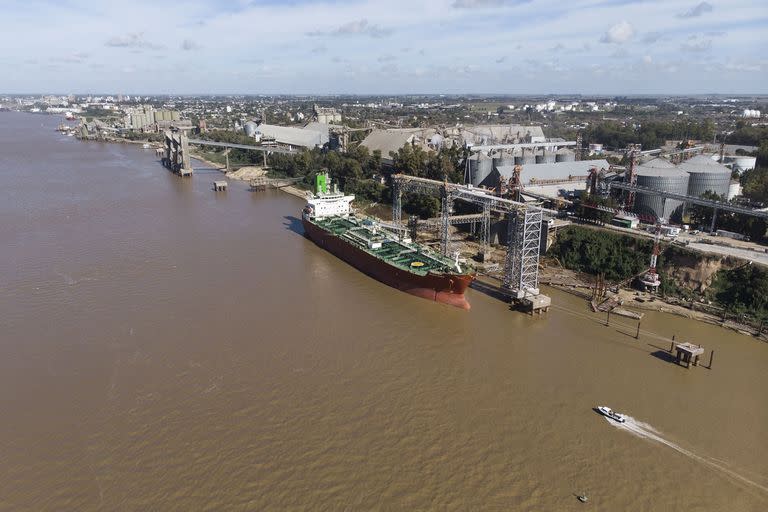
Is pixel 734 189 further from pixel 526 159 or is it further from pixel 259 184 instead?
pixel 259 184

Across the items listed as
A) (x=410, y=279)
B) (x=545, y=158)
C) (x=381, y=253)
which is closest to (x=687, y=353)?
(x=410, y=279)

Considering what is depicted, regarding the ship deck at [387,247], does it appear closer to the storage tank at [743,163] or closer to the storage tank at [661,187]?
the storage tank at [661,187]

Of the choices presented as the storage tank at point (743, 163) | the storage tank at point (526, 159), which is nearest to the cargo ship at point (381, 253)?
the storage tank at point (526, 159)

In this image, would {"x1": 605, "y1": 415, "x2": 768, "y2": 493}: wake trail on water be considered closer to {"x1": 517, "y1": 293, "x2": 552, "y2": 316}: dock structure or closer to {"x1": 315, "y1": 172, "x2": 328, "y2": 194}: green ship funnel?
{"x1": 517, "y1": 293, "x2": 552, "y2": 316}: dock structure

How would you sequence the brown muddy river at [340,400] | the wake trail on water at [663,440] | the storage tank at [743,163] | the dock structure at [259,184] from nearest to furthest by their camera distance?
1. the brown muddy river at [340,400]
2. the wake trail on water at [663,440]
3. the storage tank at [743,163]
4. the dock structure at [259,184]

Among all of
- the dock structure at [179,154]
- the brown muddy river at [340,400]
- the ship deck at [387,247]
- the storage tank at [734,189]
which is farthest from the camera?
the dock structure at [179,154]

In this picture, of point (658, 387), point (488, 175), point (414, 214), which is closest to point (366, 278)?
point (414, 214)
